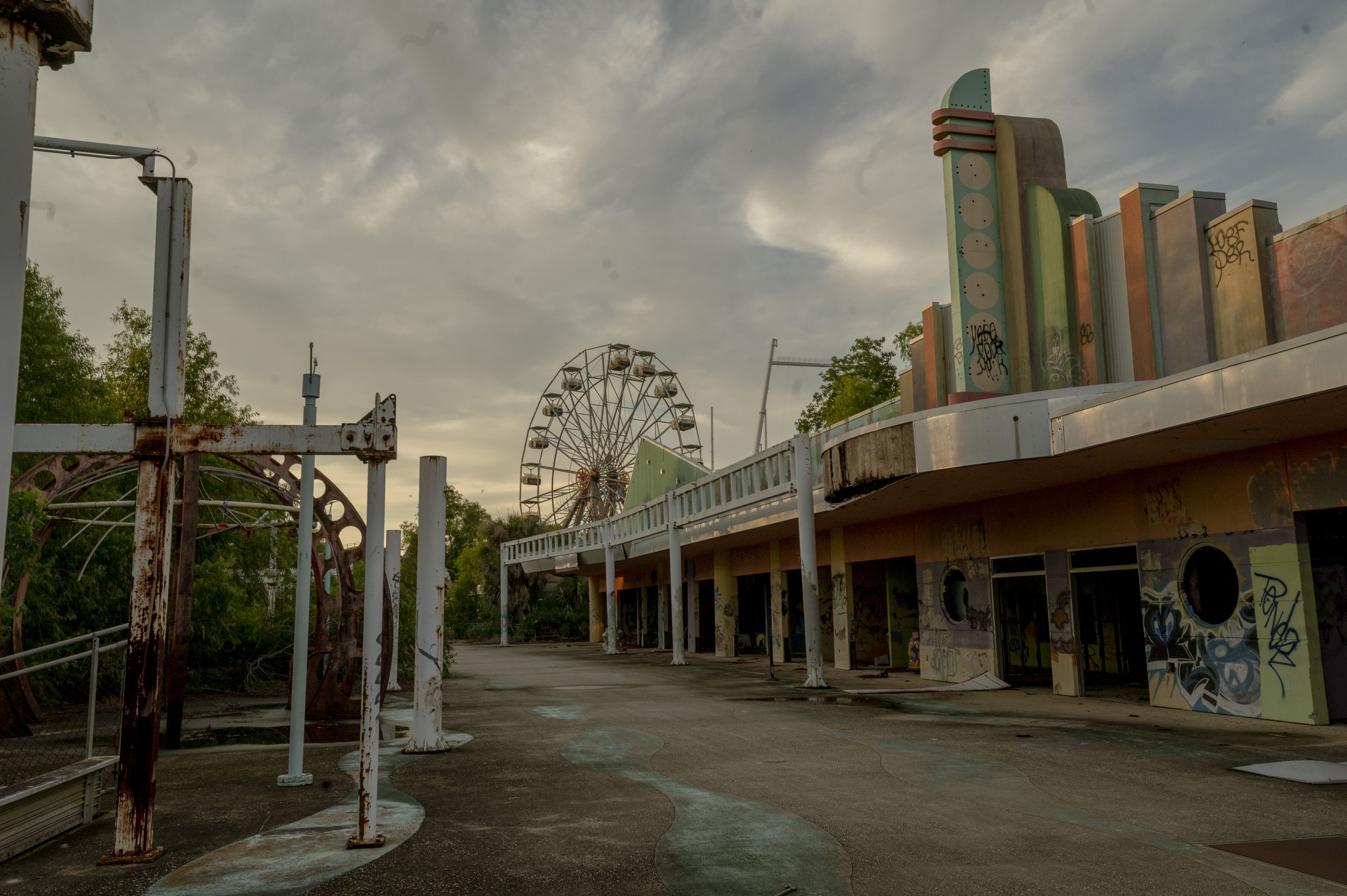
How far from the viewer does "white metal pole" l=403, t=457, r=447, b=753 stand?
34.5 feet

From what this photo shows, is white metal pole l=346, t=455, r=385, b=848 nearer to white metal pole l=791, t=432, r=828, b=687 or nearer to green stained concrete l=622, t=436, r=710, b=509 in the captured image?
white metal pole l=791, t=432, r=828, b=687

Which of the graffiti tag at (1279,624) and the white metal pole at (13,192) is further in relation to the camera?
the graffiti tag at (1279,624)

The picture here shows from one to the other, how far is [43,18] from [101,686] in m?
17.6

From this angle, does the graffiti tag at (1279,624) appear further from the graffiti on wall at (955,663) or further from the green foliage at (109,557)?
the green foliage at (109,557)

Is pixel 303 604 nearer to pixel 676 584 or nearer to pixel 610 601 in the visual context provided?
pixel 676 584

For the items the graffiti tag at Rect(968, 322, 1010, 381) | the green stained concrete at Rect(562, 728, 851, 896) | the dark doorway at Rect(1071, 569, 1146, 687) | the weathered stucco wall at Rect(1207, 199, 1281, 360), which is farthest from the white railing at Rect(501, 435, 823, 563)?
the green stained concrete at Rect(562, 728, 851, 896)

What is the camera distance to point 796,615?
109 ft

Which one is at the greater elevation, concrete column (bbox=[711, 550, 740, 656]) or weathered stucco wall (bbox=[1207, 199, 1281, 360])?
weathered stucco wall (bbox=[1207, 199, 1281, 360])

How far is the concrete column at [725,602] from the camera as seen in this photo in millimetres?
32531

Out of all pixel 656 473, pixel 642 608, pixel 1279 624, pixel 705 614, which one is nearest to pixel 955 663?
pixel 1279 624

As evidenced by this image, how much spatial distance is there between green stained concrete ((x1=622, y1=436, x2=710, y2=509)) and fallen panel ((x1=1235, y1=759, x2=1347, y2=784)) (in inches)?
1074

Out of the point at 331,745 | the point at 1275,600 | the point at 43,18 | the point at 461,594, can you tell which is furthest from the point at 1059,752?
the point at 461,594

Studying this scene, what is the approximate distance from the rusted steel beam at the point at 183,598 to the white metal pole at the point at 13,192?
825 cm

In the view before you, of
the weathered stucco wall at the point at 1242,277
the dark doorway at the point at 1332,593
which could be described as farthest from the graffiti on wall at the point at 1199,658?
the weathered stucco wall at the point at 1242,277
